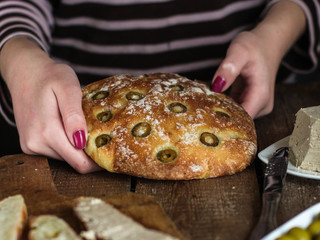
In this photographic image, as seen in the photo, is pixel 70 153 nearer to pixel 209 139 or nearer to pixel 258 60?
pixel 209 139

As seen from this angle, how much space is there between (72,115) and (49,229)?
0.35 m

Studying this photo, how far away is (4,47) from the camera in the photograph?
1.35m

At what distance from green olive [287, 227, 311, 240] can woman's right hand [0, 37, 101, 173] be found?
508 millimetres

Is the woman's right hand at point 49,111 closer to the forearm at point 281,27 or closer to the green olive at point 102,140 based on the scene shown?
the green olive at point 102,140

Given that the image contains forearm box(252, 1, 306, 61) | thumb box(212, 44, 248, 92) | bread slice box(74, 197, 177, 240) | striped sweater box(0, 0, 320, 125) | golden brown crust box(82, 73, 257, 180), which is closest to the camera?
bread slice box(74, 197, 177, 240)

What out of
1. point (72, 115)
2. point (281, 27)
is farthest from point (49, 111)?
point (281, 27)

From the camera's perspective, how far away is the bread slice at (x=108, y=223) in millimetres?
745

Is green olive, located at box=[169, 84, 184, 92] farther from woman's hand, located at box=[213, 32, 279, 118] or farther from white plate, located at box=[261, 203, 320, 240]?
white plate, located at box=[261, 203, 320, 240]

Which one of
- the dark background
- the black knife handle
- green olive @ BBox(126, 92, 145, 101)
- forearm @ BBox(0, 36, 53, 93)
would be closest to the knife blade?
the black knife handle

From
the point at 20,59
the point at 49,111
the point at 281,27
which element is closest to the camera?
the point at 49,111

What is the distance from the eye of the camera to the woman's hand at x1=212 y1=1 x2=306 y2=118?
4.13 ft

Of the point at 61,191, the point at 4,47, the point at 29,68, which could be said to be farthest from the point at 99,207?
the point at 4,47

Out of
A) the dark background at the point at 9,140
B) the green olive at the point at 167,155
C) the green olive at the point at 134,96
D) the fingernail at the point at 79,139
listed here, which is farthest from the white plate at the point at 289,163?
the dark background at the point at 9,140

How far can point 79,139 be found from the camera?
1.05m
